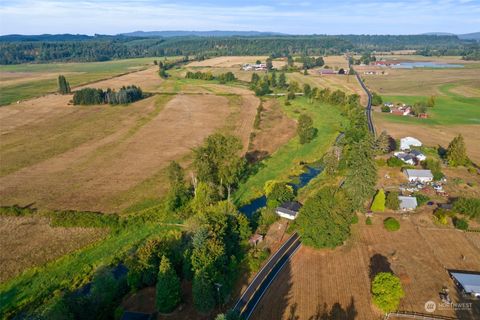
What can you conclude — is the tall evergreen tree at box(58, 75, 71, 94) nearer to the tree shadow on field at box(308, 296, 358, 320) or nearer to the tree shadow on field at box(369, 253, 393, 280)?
the tree shadow on field at box(369, 253, 393, 280)

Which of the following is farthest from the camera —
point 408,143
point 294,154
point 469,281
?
point 408,143

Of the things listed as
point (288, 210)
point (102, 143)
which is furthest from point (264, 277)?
point (102, 143)

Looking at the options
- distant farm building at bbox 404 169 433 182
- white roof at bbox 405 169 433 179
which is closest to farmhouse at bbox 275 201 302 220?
distant farm building at bbox 404 169 433 182

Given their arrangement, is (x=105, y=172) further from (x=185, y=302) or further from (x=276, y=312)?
(x=276, y=312)

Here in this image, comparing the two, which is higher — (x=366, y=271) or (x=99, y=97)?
(x=99, y=97)

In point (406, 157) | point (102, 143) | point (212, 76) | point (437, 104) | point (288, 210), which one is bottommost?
point (288, 210)

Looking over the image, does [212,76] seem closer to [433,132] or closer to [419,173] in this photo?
[433,132]
